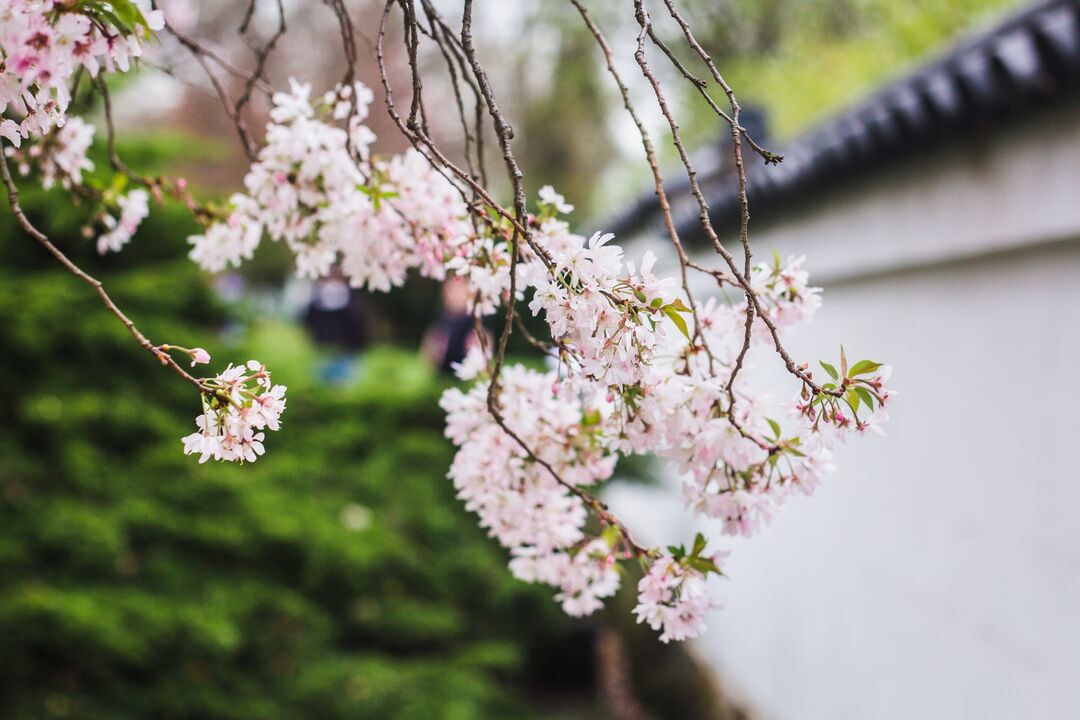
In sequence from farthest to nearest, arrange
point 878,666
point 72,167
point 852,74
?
point 852,74 → point 878,666 → point 72,167

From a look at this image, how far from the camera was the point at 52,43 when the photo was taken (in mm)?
737

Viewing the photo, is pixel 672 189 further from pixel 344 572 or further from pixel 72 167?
pixel 72 167

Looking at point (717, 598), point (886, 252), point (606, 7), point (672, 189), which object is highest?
point (606, 7)

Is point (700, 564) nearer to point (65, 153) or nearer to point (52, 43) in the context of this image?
point (52, 43)

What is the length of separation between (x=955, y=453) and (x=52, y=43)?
7.75 feet

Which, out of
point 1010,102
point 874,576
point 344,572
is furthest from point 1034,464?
point 344,572

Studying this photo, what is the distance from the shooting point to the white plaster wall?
78.9 inches

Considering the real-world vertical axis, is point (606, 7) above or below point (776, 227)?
above

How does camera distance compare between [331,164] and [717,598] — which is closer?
[717,598]

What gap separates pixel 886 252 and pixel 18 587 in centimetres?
289

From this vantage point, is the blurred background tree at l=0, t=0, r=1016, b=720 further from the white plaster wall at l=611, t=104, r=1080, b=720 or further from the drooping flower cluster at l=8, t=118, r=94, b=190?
the drooping flower cluster at l=8, t=118, r=94, b=190

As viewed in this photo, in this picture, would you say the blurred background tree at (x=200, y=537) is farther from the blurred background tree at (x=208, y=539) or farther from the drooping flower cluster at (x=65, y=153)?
the drooping flower cluster at (x=65, y=153)

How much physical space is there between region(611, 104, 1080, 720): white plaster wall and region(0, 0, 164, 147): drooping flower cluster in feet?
5.49

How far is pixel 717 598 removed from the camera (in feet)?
3.51
